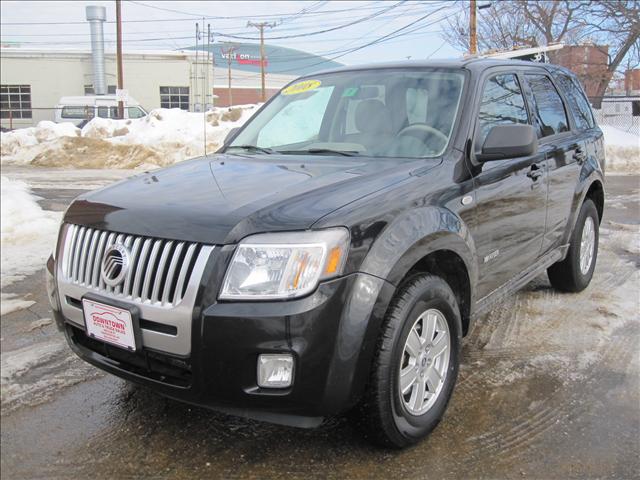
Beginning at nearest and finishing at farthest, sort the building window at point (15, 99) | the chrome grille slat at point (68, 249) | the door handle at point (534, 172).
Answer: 1. the chrome grille slat at point (68, 249)
2. the door handle at point (534, 172)
3. the building window at point (15, 99)

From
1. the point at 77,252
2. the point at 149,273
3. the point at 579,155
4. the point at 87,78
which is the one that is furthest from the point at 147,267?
the point at 87,78

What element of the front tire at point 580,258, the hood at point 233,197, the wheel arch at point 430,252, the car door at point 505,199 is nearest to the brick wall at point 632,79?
the front tire at point 580,258

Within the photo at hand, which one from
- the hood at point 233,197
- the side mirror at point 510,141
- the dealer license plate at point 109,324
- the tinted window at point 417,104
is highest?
the tinted window at point 417,104

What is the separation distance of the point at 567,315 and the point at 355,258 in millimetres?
2907

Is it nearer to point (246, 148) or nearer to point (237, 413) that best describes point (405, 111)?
point (246, 148)

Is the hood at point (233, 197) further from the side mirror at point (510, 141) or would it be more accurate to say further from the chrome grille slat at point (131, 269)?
the side mirror at point (510, 141)

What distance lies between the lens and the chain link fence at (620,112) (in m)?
19.2

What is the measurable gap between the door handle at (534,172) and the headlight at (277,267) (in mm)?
2034

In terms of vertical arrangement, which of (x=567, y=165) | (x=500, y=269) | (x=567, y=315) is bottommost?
(x=567, y=315)

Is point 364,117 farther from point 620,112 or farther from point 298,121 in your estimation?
point 620,112

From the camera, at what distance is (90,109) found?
2831cm

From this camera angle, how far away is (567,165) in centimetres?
445

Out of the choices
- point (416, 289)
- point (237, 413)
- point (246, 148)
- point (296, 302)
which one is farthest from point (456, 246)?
point (246, 148)

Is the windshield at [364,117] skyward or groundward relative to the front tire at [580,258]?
skyward
